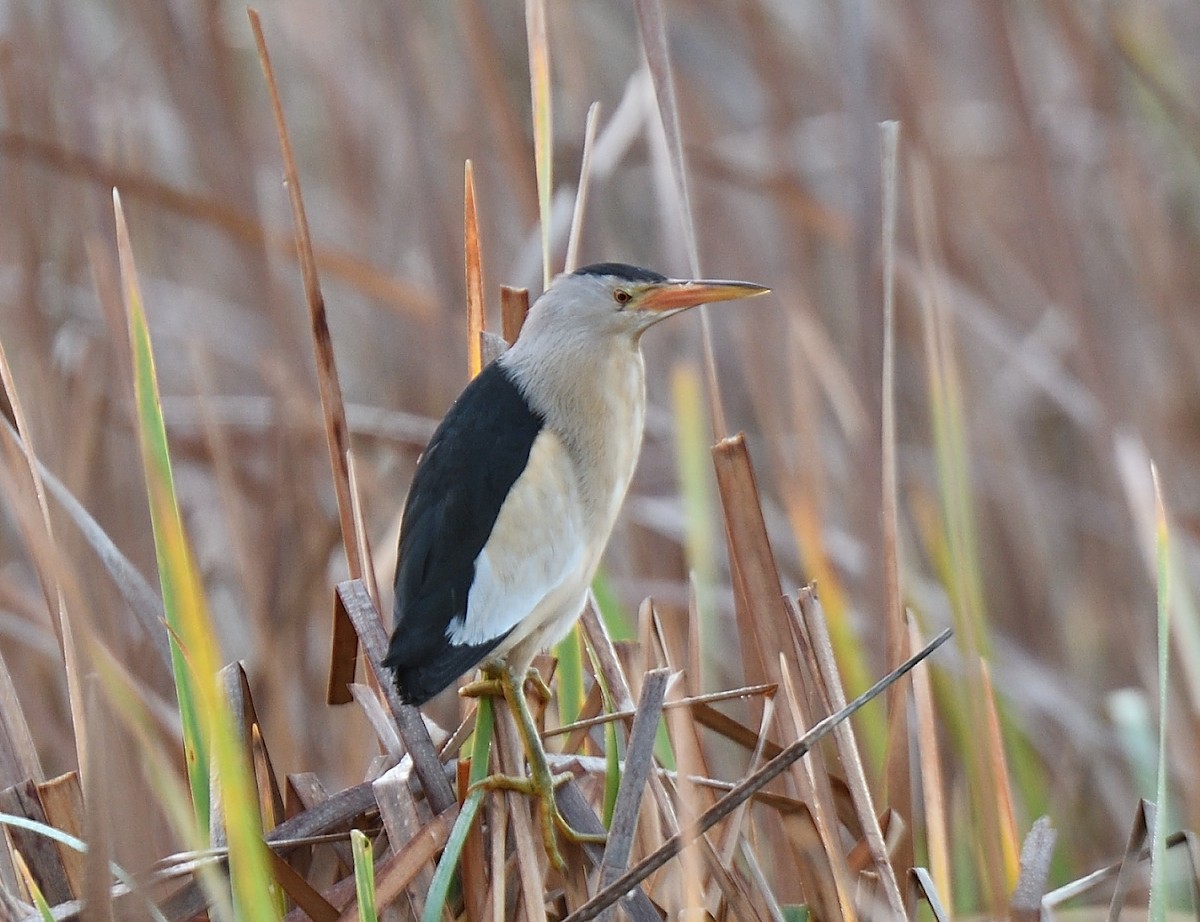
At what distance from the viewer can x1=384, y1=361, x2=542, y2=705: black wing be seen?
42.3 inches

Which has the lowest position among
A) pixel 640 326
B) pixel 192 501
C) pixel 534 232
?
pixel 192 501

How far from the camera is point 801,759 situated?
0.88 meters

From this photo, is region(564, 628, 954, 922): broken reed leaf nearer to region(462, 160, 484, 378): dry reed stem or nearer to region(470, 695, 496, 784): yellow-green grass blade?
region(470, 695, 496, 784): yellow-green grass blade

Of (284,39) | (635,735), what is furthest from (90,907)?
(284,39)

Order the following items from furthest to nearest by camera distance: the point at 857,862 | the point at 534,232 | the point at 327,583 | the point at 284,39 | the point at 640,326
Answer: the point at 284,39, the point at 327,583, the point at 534,232, the point at 640,326, the point at 857,862

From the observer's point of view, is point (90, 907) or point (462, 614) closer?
point (90, 907)

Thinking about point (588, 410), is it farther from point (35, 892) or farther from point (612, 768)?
point (35, 892)

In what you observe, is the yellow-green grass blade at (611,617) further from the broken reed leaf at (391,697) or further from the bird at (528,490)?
the broken reed leaf at (391,697)

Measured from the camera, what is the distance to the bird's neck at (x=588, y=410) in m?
1.15

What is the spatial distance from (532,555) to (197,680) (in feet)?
1.45

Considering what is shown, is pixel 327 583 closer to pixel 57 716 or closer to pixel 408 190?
pixel 57 716

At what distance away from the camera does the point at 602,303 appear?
120 cm

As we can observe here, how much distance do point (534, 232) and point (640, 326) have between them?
367mm

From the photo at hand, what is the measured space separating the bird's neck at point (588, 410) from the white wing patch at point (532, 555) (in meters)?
0.02
